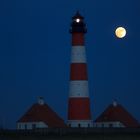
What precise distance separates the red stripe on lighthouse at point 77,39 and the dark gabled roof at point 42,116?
7.94m

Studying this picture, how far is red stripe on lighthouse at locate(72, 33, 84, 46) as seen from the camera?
209 feet

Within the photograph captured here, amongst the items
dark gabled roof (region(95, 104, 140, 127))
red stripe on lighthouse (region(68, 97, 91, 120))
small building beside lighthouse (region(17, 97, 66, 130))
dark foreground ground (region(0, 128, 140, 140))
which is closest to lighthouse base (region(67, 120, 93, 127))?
red stripe on lighthouse (region(68, 97, 91, 120))

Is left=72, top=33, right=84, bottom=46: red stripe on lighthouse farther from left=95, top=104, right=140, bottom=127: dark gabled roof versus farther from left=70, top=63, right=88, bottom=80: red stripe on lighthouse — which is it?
left=95, top=104, right=140, bottom=127: dark gabled roof

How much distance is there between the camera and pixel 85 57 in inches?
2518

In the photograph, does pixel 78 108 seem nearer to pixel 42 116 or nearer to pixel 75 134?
pixel 75 134

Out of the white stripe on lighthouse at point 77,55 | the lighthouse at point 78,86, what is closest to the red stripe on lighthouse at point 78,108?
the lighthouse at point 78,86

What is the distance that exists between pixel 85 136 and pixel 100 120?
47.6ft

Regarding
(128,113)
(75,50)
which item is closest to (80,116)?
(75,50)

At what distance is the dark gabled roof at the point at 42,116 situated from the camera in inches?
2709

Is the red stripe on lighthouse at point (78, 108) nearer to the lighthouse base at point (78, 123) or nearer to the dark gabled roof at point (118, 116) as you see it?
the lighthouse base at point (78, 123)

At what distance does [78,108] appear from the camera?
2496 inches

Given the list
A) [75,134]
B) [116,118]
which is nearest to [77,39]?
[75,134]

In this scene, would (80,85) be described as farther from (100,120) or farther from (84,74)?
(100,120)

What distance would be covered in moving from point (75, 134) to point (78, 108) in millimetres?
5566
